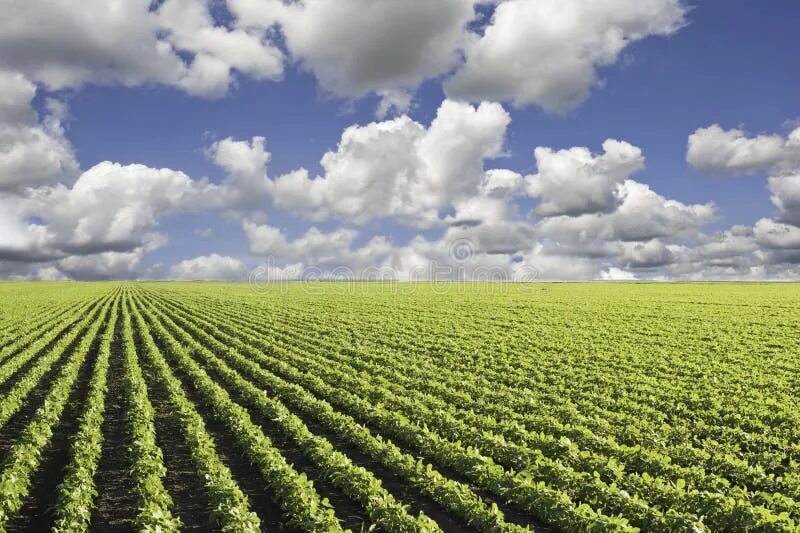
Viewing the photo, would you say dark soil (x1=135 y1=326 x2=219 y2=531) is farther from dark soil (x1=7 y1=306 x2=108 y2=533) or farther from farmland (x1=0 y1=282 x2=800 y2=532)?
dark soil (x1=7 y1=306 x2=108 y2=533)

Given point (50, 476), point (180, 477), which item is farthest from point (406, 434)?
point (50, 476)

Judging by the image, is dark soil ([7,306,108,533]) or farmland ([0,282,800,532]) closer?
farmland ([0,282,800,532])

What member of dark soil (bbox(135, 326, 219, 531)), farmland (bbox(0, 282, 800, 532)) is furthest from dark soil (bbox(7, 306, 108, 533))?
dark soil (bbox(135, 326, 219, 531))

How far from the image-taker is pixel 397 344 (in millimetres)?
32688

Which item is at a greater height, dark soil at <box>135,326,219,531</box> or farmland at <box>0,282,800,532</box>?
farmland at <box>0,282,800,532</box>

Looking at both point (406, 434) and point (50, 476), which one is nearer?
point (50, 476)

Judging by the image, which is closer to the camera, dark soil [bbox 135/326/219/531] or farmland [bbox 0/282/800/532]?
farmland [bbox 0/282/800/532]

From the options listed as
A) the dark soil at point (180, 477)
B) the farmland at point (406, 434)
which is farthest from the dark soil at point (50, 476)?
the dark soil at point (180, 477)

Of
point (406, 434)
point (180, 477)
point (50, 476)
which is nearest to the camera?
point (180, 477)

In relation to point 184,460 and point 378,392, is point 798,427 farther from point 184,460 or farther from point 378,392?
point 184,460

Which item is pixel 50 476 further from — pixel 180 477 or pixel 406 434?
pixel 406 434

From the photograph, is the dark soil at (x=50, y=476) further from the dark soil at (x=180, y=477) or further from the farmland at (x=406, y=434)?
the dark soil at (x=180, y=477)

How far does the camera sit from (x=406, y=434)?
15.6 metres

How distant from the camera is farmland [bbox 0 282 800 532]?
11062 millimetres
